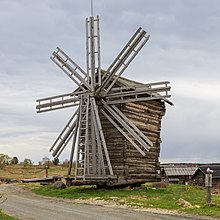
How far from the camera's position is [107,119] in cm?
2809

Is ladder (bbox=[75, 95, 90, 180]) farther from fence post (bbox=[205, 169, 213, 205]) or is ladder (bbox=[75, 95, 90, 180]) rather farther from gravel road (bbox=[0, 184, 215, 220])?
fence post (bbox=[205, 169, 213, 205])

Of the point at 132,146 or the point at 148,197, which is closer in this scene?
the point at 148,197

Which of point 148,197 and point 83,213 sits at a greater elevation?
point 148,197

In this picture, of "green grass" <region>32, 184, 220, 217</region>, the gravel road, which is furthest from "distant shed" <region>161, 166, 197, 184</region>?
the gravel road

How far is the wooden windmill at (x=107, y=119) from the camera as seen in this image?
26.1 m

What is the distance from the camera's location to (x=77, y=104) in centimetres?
2852

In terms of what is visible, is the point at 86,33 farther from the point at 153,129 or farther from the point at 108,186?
the point at 108,186

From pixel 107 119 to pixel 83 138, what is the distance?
199cm

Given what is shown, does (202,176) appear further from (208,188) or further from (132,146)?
(208,188)

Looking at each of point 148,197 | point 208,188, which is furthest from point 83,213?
point 148,197

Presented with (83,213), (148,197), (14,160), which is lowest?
(83,213)

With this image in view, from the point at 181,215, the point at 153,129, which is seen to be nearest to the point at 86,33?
the point at 153,129

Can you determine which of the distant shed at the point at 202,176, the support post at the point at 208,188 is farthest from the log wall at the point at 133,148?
the distant shed at the point at 202,176

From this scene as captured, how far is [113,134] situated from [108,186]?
3.41 metres
